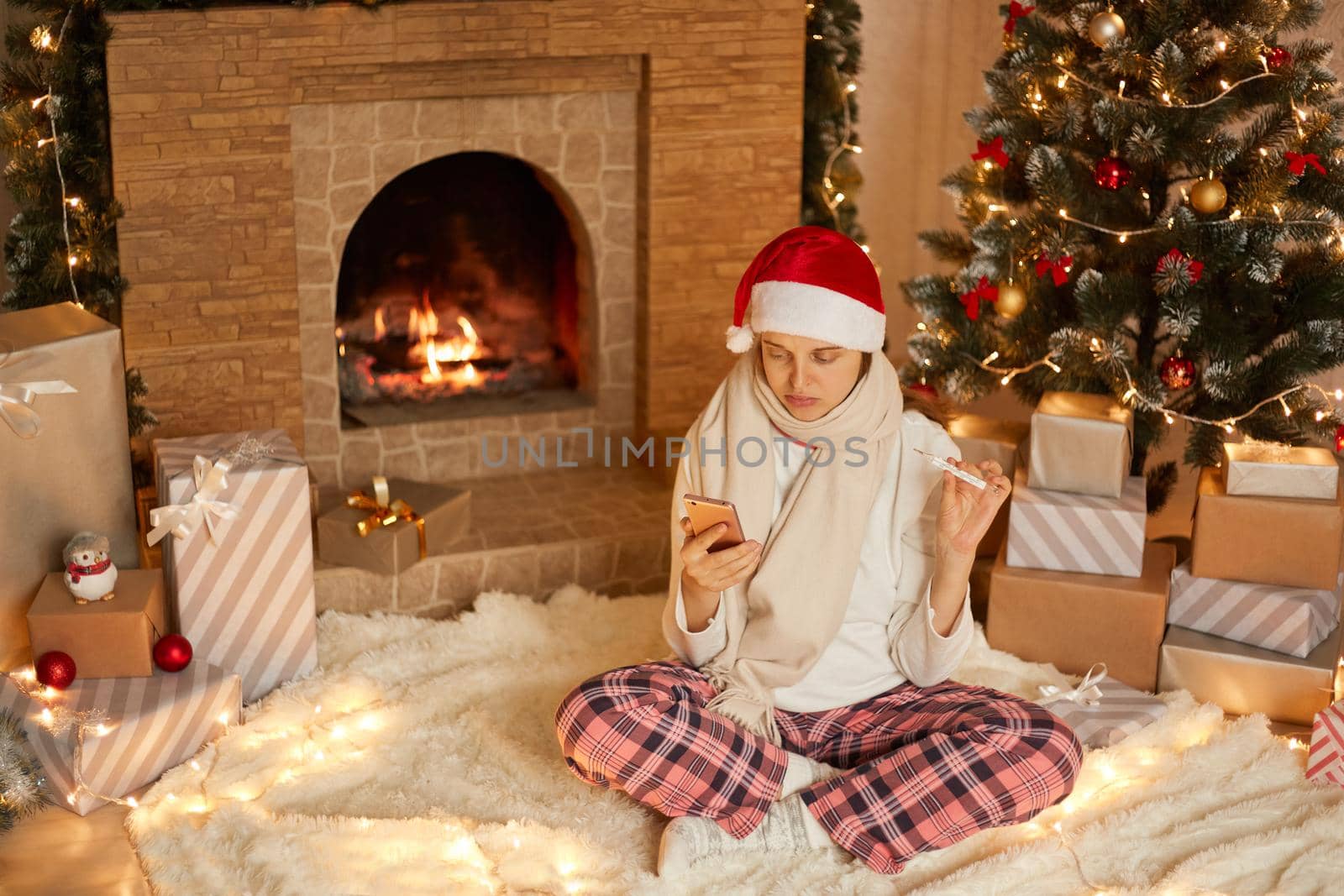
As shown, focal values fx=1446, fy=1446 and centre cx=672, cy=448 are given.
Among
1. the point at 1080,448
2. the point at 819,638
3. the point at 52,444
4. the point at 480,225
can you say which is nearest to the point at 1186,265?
the point at 1080,448

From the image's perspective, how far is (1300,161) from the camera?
96.7 inches

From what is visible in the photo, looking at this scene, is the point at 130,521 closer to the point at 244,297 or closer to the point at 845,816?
the point at 244,297

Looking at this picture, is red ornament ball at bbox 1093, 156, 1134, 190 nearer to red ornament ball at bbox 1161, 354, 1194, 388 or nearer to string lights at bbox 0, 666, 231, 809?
red ornament ball at bbox 1161, 354, 1194, 388

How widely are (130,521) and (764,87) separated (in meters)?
1.60

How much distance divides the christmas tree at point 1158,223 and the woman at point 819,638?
0.64 meters

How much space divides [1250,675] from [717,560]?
3.63 ft

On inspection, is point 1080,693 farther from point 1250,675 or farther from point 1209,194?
point 1209,194

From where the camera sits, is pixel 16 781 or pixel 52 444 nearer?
pixel 16 781

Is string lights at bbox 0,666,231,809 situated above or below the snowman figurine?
below

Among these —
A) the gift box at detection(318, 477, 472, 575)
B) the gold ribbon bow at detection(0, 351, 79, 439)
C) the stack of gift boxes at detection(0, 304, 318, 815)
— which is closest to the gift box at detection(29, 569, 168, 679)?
the stack of gift boxes at detection(0, 304, 318, 815)

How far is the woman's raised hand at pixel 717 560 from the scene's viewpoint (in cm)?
205

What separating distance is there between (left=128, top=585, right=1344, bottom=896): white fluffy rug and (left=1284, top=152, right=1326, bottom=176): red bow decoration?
3.05 feet

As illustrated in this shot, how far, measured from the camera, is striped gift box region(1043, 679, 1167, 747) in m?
2.42

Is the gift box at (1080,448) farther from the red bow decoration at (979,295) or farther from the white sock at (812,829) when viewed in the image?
the white sock at (812,829)
